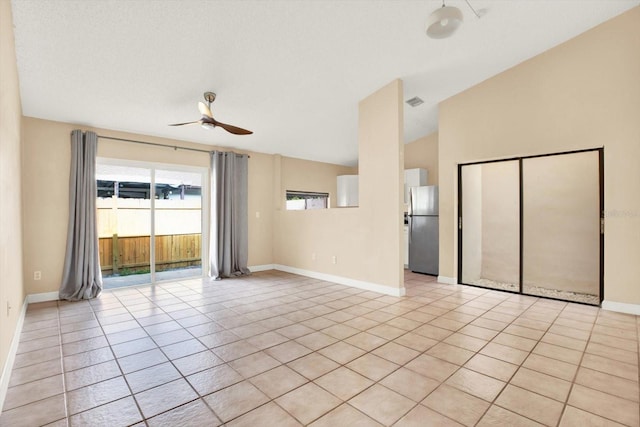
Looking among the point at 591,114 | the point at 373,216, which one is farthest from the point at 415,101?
the point at 591,114

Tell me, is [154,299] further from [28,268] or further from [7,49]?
[7,49]

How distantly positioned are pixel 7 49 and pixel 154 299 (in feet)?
10.5

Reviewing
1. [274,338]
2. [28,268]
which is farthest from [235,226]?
[274,338]

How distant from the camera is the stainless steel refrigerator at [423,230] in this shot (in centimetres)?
589

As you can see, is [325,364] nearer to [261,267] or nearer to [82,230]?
[82,230]

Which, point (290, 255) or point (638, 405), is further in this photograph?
point (290, 255)

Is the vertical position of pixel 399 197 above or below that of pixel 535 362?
above

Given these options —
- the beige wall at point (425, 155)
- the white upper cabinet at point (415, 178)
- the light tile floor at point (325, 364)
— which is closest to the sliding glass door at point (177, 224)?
the light tile floor at point (325, 364)

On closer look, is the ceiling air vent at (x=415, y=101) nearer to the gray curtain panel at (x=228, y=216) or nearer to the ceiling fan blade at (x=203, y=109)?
the ceiling fan blade at (x=203, y=109)

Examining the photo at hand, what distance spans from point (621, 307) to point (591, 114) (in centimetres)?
237

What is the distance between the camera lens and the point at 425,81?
14.6ft

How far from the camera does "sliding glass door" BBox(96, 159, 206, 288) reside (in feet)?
16.2

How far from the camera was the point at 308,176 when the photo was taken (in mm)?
7590

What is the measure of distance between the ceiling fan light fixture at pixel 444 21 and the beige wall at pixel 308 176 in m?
4.77
